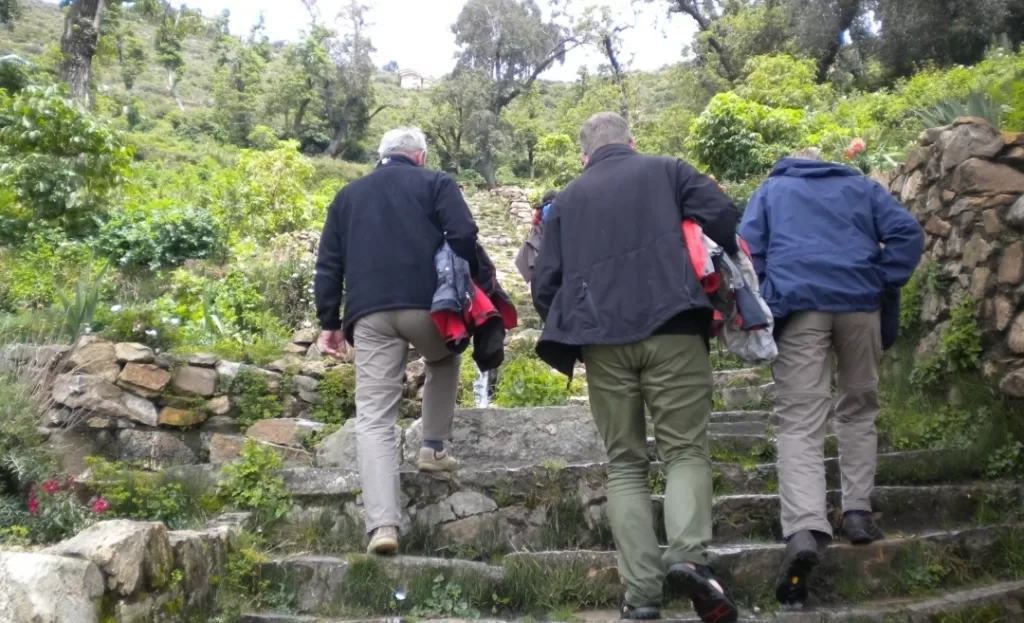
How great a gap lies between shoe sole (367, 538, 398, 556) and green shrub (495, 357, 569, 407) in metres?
2.46

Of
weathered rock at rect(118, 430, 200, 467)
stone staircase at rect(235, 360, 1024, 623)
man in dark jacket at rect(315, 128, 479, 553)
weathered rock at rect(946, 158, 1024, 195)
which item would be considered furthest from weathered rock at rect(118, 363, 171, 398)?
weathered rock at rect(946, 158, 1024, 195)

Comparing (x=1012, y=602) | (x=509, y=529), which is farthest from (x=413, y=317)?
(x=1012, y=602)

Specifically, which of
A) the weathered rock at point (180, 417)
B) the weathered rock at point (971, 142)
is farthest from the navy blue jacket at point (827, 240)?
the weathered rock at point (180, 417)

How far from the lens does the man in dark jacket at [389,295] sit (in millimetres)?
4086

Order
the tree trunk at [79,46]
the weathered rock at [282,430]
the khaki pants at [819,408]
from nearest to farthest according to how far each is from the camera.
Answer: the khaki pants at [819,408], the weathered rock at [282,430], the tree trunk at [79,46]

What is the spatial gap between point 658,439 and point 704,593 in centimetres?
59

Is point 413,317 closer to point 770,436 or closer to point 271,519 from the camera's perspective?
point 271,519

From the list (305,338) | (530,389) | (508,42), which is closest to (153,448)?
(305,338)

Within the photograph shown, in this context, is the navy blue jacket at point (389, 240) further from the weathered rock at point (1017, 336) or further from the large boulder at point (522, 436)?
the weathered rock at point (1017, 336)

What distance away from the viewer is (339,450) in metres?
5.44

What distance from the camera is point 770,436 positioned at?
5.38m

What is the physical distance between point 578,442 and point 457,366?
112cm

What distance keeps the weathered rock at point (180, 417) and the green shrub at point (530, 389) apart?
6.57ft

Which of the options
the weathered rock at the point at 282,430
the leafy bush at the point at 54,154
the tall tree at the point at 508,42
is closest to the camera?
the weathered rock at the point at 282,430
